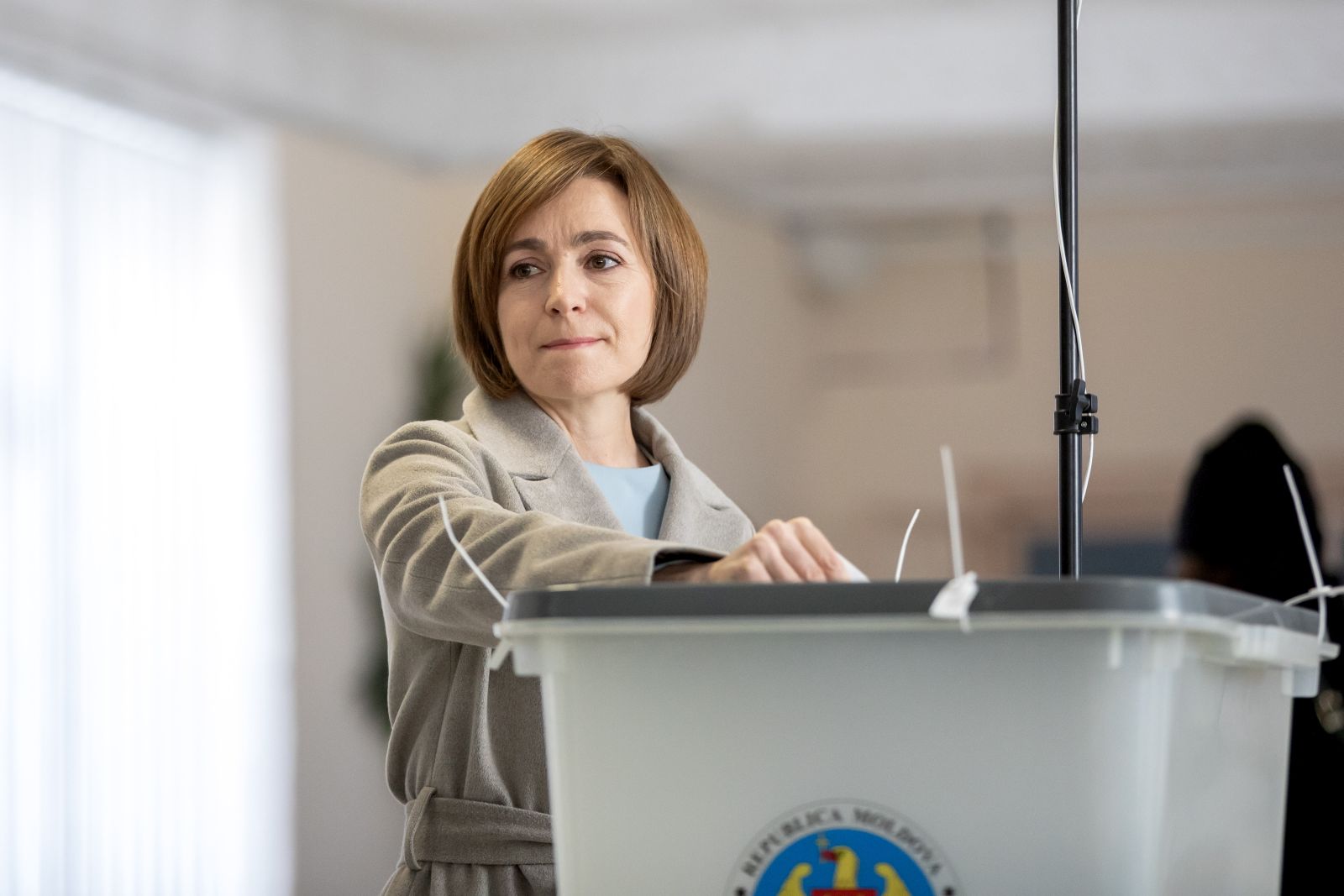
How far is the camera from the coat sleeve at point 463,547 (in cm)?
73

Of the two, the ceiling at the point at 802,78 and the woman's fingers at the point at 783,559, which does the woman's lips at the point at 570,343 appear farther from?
the ceiling at the point at 802,78

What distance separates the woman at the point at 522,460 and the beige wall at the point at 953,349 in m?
3.50

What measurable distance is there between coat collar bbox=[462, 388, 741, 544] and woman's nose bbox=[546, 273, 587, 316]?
8 cm

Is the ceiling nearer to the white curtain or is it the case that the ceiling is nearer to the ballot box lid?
the white curtain

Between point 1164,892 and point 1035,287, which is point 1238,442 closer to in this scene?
point 1164,892

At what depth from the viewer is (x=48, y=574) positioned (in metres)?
3.54

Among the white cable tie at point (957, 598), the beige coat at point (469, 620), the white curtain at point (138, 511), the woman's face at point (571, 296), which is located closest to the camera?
the white cable tie at point (957, 598)

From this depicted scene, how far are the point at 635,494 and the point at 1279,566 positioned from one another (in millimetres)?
1330

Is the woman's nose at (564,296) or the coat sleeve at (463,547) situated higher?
the woman's nose at (564,296)

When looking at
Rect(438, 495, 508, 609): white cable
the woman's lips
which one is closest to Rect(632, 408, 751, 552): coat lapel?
the woman's lips

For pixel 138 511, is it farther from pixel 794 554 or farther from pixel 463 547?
pixel 794 554

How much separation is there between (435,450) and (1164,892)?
521 mm

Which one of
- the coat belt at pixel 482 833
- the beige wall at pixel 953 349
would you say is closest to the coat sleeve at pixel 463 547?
the coat belt at pixel 482 833

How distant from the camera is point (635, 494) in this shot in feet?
3.94
